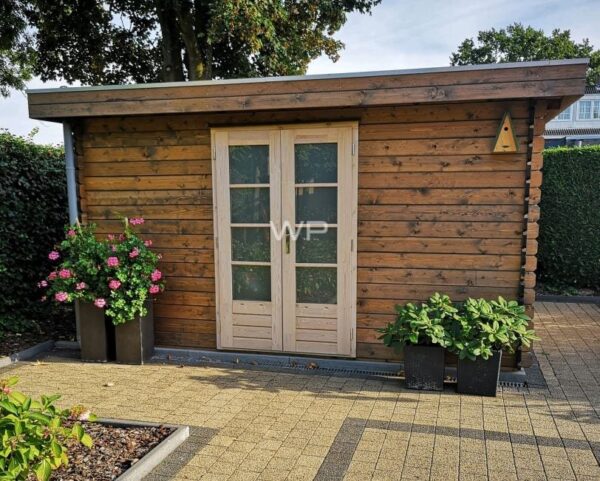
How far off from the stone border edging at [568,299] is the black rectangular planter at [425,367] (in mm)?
4282

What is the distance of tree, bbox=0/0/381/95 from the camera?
9.82m

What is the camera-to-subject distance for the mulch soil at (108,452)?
2480mm

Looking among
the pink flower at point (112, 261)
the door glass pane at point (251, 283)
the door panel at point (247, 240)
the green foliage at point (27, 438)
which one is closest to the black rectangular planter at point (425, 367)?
the door panel at point (247, 240)

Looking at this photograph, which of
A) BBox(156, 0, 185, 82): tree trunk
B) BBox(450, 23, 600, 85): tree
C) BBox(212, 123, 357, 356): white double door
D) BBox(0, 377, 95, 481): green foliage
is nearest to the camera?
BBox(0, 377, 95, 481): green foliage

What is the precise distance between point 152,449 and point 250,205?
233 cm

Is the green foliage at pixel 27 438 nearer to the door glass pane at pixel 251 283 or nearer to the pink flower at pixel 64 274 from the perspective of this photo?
the pink flower at pixel 64 274

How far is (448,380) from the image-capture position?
160 inches

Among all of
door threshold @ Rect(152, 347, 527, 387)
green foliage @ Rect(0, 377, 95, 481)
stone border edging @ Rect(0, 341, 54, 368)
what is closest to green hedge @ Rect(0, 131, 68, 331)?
stone border edging @ Rect(0, 341, 54, 368)

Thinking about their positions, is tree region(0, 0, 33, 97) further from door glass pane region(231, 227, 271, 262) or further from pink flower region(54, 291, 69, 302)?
door glass pane region(231, 227, 271, 262)

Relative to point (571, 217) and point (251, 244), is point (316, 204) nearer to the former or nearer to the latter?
point (251, 244)

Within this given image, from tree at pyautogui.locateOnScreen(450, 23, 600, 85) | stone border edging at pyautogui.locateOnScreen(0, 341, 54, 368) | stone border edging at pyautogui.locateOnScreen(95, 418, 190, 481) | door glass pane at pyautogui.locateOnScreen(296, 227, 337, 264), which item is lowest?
stone border edging at pyautogui.locateOnScreen(0, 341, 54, 368)

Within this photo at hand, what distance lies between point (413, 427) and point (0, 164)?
195 inches

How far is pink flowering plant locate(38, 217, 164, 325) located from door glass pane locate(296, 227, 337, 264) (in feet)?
4.47

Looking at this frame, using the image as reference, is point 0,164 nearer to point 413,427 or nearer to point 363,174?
point 363,174
